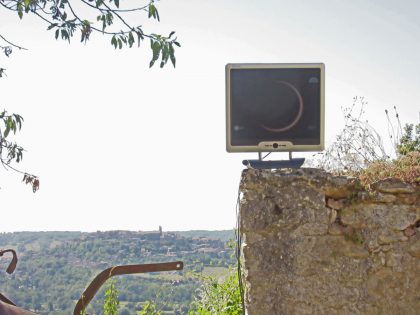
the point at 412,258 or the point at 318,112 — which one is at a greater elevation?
the point at 318,112

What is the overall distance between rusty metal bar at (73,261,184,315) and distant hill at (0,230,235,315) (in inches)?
83.0

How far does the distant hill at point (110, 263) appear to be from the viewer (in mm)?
5938

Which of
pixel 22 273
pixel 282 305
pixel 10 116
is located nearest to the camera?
pixel 10 116

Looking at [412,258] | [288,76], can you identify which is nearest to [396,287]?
[412,258]

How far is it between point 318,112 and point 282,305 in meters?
1.11

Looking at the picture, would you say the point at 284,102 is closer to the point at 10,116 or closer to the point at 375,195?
the point at 375,195

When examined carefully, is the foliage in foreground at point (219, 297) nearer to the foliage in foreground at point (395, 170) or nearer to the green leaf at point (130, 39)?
the foliage in foreground at point (395, 170)

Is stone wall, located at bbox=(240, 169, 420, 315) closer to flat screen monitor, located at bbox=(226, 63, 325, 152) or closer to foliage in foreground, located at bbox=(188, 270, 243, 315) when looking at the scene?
flat screen monitor, located at bbox=(226, 63, 325, 152)

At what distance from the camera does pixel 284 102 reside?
402 cm

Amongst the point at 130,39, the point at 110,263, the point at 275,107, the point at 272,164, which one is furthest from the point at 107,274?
the point at 110,263

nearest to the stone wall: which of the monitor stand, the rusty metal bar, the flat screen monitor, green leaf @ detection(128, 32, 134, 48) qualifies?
the monitor stand

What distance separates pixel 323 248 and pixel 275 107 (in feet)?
2.77

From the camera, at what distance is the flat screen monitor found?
3961 millimetres

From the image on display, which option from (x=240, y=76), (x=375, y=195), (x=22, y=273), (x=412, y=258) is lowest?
(x=22, y=273)
